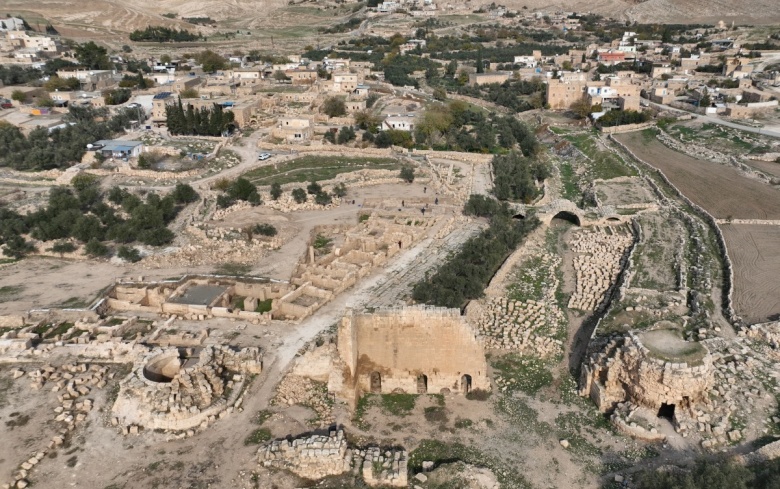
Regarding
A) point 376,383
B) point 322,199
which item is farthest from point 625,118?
point 376,383

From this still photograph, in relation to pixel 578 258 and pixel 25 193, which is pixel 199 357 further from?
pixel 25 193

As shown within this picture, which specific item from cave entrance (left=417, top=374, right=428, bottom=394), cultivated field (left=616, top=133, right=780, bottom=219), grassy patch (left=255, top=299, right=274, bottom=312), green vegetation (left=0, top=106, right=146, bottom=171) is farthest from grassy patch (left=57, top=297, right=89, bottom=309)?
cultivated field (left=616, top=133, right=780, bottom=219)

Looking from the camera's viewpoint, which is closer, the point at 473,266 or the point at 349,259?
the point at 473,266

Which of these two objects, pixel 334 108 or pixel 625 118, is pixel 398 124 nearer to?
pixel 334 108

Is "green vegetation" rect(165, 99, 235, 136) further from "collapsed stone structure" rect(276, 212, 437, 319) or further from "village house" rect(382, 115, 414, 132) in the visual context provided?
"collapsed stone structure" rect(276, 212, 437, 319)

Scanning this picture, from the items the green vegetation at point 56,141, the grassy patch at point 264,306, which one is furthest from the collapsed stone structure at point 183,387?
the green vegetation at point 56,141
